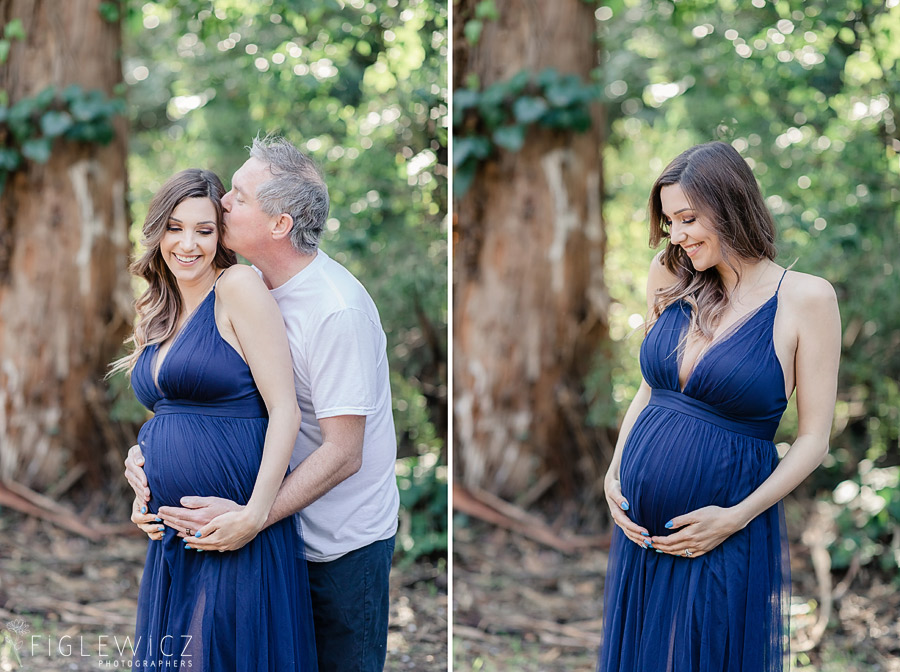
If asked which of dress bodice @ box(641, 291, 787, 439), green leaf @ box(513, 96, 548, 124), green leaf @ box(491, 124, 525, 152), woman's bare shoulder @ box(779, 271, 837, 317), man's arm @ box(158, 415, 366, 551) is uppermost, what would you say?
green leaf @ box(513, 96, 548, 124)

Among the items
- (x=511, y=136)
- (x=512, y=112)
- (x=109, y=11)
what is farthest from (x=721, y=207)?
(x=109, y=11)

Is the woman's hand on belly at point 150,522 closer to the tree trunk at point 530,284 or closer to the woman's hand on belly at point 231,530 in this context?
the woman's hand on belly at point 231,530

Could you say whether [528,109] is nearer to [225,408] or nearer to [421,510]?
[421,510]

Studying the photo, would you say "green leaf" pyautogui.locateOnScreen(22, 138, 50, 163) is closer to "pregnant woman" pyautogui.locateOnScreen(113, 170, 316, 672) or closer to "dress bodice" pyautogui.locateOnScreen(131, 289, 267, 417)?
"pregnant woman" pyautogui.locateOnScreen(113, 170, 316, 672)

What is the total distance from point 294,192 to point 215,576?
3.08ft

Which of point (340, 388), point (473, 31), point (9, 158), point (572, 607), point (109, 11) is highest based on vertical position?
point (109, 11)

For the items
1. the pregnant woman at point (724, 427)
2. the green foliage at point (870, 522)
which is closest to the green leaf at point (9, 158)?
the pregnant woman at point (724, 427)

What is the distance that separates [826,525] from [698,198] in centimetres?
263

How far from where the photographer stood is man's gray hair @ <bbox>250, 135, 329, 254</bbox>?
195cm

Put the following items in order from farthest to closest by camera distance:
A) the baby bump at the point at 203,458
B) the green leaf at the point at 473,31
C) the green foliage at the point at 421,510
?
the green leaf at the point at 473,31
the green foliage at the point at 421,510
the baby bump at the point at 203,458

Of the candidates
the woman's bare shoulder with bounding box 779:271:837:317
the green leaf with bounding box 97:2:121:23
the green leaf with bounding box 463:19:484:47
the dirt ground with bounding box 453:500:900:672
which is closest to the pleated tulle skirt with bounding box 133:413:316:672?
the woman's bare shoulder with bounding box 779:271:837:317

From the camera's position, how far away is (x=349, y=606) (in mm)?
2117

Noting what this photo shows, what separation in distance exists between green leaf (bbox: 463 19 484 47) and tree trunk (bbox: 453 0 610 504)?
0.03m

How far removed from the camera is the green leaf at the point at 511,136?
11.8 ft
